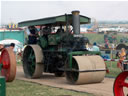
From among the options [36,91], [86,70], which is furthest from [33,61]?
[36,91]

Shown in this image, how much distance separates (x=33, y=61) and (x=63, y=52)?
1478 mm

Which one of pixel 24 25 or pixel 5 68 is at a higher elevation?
pixel 24 25

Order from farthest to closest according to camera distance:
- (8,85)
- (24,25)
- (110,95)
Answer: (24,25)
(8,85)
(110,95)

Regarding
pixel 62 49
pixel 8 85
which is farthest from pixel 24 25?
pixel 8 85

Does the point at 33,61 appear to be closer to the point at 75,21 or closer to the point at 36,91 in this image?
the point at 75,21

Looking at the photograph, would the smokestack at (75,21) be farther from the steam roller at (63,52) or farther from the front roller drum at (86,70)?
the front roller drum at (86,70)

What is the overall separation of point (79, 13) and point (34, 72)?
254 cm

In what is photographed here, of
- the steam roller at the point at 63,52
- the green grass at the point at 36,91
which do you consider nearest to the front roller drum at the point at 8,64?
the green grass at the point at 36,91

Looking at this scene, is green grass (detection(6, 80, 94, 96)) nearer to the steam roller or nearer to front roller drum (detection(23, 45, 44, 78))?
the steam roller

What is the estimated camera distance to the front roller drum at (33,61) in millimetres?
10148

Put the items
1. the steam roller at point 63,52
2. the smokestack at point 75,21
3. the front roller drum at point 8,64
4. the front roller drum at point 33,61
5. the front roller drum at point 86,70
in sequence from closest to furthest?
the front roller drum at point 8,64 → the front roller drum at point 86,70 → the steam roller at point 63,52 → the smokestack at point 75,21 → the front roller drum at point 33,61

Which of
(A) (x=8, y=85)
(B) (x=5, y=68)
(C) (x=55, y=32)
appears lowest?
(A) (x=8, y=85)

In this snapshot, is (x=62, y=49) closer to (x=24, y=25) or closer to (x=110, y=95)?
(x=24, y=25)

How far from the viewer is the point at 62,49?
31.6 feet
